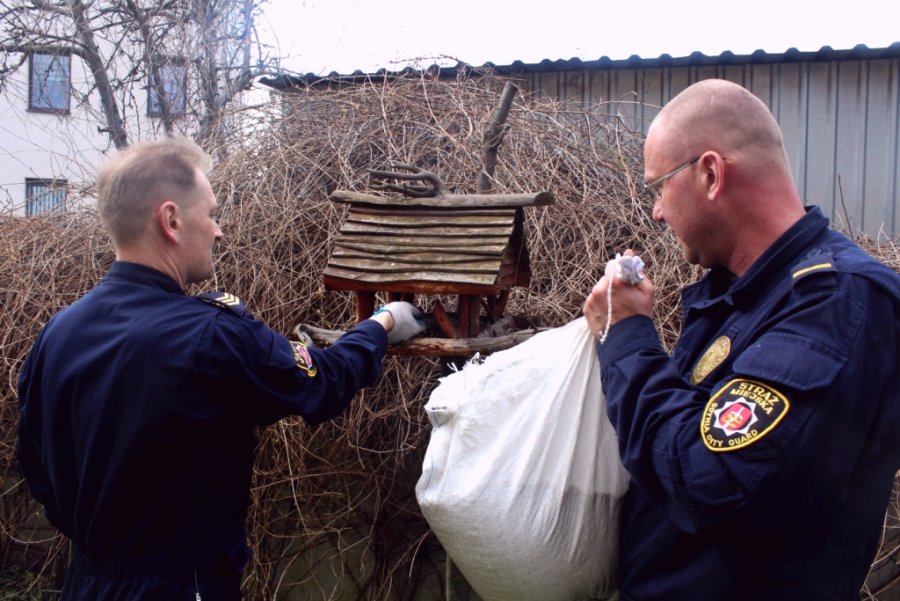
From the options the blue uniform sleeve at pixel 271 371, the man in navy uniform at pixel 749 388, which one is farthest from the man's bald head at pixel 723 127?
the blue uniform sleeve at pixel 271 371

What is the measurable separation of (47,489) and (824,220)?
1882 millimetres

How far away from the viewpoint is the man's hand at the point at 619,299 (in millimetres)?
1467

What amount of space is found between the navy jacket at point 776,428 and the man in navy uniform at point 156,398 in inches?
31.8

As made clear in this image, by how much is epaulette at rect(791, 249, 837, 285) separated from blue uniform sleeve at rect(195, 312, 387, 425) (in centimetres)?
105

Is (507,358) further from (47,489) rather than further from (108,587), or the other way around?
(47,489)

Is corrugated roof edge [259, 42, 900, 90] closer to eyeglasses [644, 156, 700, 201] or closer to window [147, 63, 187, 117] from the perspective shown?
window [147, 63, 187, 117]

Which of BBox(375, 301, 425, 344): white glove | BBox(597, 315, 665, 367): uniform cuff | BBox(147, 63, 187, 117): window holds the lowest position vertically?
BBox(375, 301, 425, 344): white glove

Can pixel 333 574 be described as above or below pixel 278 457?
below

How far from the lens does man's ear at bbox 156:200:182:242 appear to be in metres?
1.71


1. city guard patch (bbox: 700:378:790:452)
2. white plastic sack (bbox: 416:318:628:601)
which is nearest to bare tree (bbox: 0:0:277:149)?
white plastic sack (bbox: 416:318:628:601)

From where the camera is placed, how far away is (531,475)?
1625 mm

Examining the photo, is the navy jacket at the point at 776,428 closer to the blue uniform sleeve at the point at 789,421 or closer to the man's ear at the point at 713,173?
the blue uniform sleeve at the point at 789,421

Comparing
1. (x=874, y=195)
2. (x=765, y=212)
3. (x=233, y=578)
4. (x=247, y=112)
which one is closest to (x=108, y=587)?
(x=233, y=578)

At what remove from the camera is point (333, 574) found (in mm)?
3533
